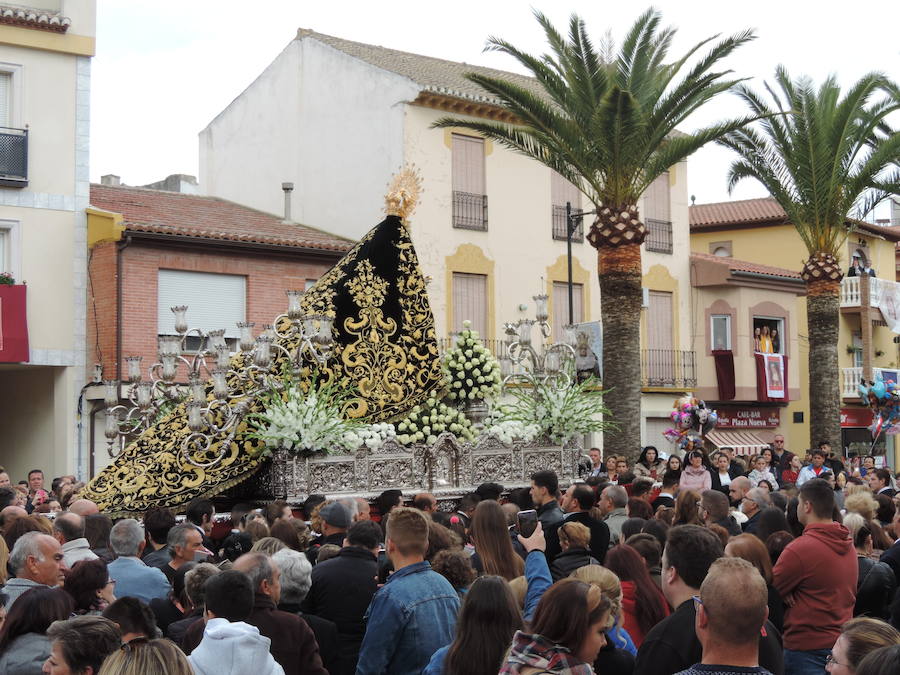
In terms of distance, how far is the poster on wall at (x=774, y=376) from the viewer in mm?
33938

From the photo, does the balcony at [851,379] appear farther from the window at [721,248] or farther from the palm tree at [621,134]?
the palm tree at [621,134]

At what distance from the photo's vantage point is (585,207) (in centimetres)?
3028

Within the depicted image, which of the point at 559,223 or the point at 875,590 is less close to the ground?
the point at 559,223

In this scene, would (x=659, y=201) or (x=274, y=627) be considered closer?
(x=274, y=627)

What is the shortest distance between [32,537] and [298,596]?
4.23 feet

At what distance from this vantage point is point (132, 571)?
650 cm

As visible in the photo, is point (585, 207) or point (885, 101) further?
point (585, 207)

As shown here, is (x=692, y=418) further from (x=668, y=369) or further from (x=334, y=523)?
(x=668, y=369)

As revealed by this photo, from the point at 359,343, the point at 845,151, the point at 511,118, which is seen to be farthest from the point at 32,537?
the point at 511,118

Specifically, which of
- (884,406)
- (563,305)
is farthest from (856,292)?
(884,406)

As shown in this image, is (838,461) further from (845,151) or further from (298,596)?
(298,596)

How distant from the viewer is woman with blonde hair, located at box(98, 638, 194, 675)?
396 centimetres

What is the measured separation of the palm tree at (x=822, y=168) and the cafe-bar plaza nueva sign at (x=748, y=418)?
8384 millimetres

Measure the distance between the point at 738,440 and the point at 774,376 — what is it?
7.24 ft
